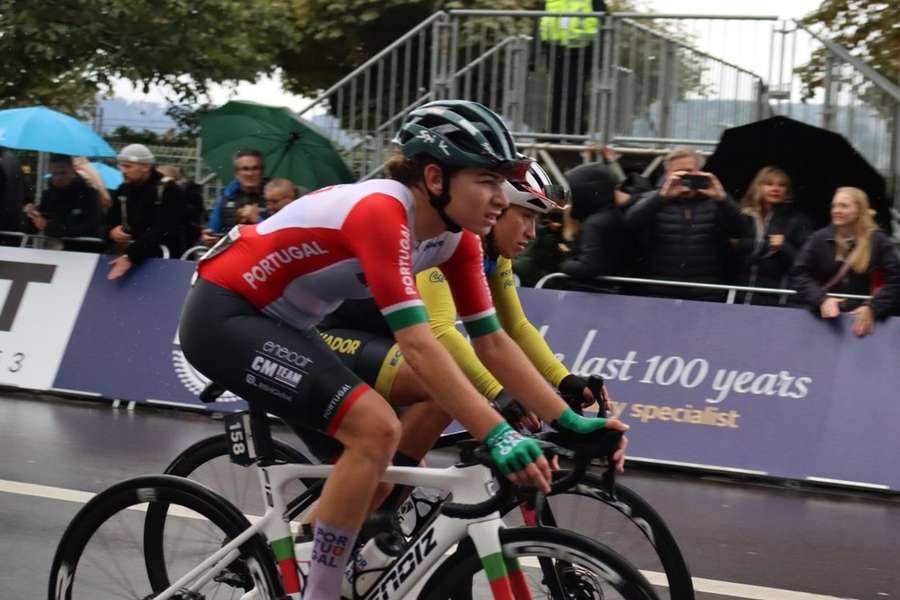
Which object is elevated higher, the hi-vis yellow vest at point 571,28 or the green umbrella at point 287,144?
the hi-vis yellow vest at point 571,28

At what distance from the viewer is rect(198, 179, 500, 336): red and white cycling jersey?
4020mm

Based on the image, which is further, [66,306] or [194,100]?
[194,100]

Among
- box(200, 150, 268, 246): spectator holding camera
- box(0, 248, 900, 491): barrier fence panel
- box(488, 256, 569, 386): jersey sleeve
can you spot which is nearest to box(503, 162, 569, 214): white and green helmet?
box(488, 256, 569, 386): jersey sleeve

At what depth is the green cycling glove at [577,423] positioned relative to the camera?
13.3ft

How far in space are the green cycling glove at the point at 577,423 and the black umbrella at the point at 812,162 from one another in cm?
628

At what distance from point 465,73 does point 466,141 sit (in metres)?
8.64

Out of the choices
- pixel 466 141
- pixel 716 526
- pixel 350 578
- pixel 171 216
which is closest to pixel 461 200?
pixel 466 141

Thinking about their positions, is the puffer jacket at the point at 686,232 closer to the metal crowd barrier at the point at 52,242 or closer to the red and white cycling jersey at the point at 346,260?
the metal crowd barrier at the point at 52,242

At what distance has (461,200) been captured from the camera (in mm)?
4117

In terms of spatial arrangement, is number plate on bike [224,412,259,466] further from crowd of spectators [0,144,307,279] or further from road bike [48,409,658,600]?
crowd of spectators [0,144,307,279]

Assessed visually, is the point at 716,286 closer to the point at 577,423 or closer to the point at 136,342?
the point at 136,342

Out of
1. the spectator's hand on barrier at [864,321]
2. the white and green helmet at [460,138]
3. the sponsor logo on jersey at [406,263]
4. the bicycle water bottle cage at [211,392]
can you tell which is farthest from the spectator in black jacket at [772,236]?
the sponsor logo on jersey at [406,263]

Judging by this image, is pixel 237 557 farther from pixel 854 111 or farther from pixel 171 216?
pixel 854 111

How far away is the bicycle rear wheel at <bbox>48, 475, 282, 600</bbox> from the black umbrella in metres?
6.44
